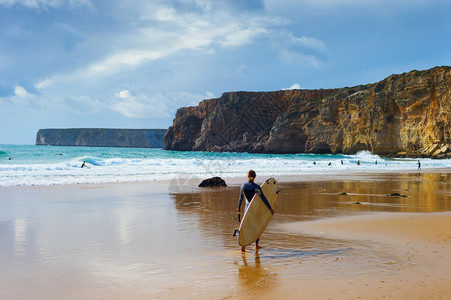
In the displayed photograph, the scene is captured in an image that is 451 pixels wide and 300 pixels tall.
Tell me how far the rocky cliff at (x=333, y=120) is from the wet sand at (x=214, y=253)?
188 feet

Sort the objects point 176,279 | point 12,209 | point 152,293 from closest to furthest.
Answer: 1. point 152,293
2. point 176,279
3. point 12,209

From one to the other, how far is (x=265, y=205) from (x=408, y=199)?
9633mm

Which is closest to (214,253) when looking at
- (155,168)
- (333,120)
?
(155,168)

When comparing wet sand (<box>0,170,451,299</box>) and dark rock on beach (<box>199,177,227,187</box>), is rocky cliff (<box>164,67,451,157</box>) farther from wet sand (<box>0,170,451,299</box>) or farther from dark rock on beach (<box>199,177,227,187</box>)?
wet sand (<box>0,170,451,299</box>)

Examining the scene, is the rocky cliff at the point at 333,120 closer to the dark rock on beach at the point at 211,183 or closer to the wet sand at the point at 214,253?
the dark rock on beach at the point at 211,183

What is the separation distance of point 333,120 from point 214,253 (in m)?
85.7

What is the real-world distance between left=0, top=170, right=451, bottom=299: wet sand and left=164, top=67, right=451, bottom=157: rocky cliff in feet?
188

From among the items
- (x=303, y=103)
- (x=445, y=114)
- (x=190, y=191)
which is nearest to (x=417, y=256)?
(x=190, y=191)

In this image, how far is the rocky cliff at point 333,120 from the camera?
6319 cm

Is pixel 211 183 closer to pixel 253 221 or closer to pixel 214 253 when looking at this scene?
pixel 253 221

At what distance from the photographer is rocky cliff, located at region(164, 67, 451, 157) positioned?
63.2 meters

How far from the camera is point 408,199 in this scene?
14.8 meters

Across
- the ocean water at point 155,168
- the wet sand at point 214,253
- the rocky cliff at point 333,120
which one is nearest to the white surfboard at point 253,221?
the wet sand at point 214,253

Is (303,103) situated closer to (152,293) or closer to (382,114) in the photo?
(382,114)
